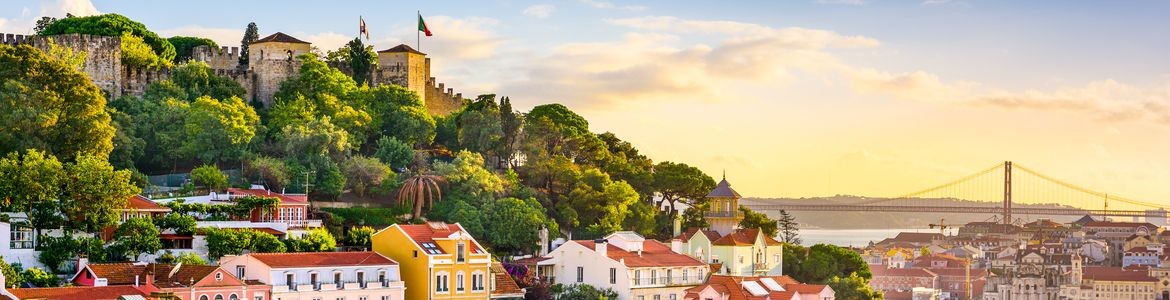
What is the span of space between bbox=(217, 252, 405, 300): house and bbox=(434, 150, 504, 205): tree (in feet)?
30.0

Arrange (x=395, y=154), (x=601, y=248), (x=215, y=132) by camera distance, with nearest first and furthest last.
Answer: (x=601, y=248)
(x=215, y=132)
(x=395, y=154)

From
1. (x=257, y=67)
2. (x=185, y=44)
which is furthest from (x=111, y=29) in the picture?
(x=257, y=67)

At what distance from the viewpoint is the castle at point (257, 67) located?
172 ft

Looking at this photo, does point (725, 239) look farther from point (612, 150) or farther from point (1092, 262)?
point (1092, 262)

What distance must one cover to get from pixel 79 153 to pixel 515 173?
15.7 m

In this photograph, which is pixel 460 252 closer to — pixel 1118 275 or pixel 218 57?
pixel 218 57

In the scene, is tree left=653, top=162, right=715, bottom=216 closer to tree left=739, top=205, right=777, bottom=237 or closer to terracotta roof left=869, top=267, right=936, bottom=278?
tree left=739, top=205, right=777, bottom=237

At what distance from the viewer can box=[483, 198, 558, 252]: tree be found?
49.2m

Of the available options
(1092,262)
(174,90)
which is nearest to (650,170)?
(174,90)

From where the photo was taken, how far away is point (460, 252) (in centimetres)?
4241

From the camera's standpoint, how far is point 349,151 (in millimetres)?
52375

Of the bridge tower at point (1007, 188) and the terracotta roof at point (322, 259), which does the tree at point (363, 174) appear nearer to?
the terracotta roof at point (322, 259)

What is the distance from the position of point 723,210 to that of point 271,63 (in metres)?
15.0

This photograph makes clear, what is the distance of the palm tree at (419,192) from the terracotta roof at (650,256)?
4937 millimetres
